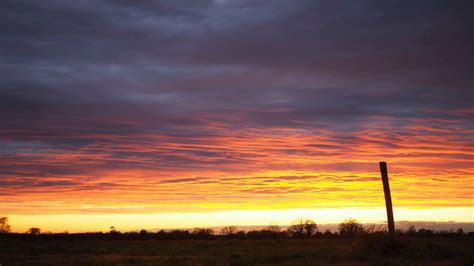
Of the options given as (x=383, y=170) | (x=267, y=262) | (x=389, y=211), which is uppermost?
(x=383, y=170)

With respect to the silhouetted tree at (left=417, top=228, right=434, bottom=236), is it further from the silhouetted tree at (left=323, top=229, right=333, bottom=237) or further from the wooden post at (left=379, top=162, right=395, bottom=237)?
the wooden post at (left=379, top=162, right=395, bottom=237)

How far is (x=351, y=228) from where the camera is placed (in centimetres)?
4591

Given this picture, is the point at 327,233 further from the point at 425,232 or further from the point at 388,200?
the point at 388,200

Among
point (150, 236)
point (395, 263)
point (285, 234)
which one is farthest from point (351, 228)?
point (395, 263)

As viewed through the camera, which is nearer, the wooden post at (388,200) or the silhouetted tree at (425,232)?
the wooden post at (388,200)

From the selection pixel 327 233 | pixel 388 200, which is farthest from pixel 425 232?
pixel 388 200

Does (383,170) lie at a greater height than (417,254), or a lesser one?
greater

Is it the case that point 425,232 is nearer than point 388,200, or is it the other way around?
point 388,200

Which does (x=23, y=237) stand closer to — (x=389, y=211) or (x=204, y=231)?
(x=204, y=231)

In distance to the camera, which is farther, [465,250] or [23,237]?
[23,237]

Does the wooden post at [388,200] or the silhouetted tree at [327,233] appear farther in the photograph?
the silhouetted tree at [327,233]

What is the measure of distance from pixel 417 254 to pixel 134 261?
1308 cm

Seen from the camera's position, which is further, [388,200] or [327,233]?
[327,233]

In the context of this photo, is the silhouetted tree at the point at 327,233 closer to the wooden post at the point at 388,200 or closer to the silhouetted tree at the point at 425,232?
the silhouetted tree at the point at 425,232
